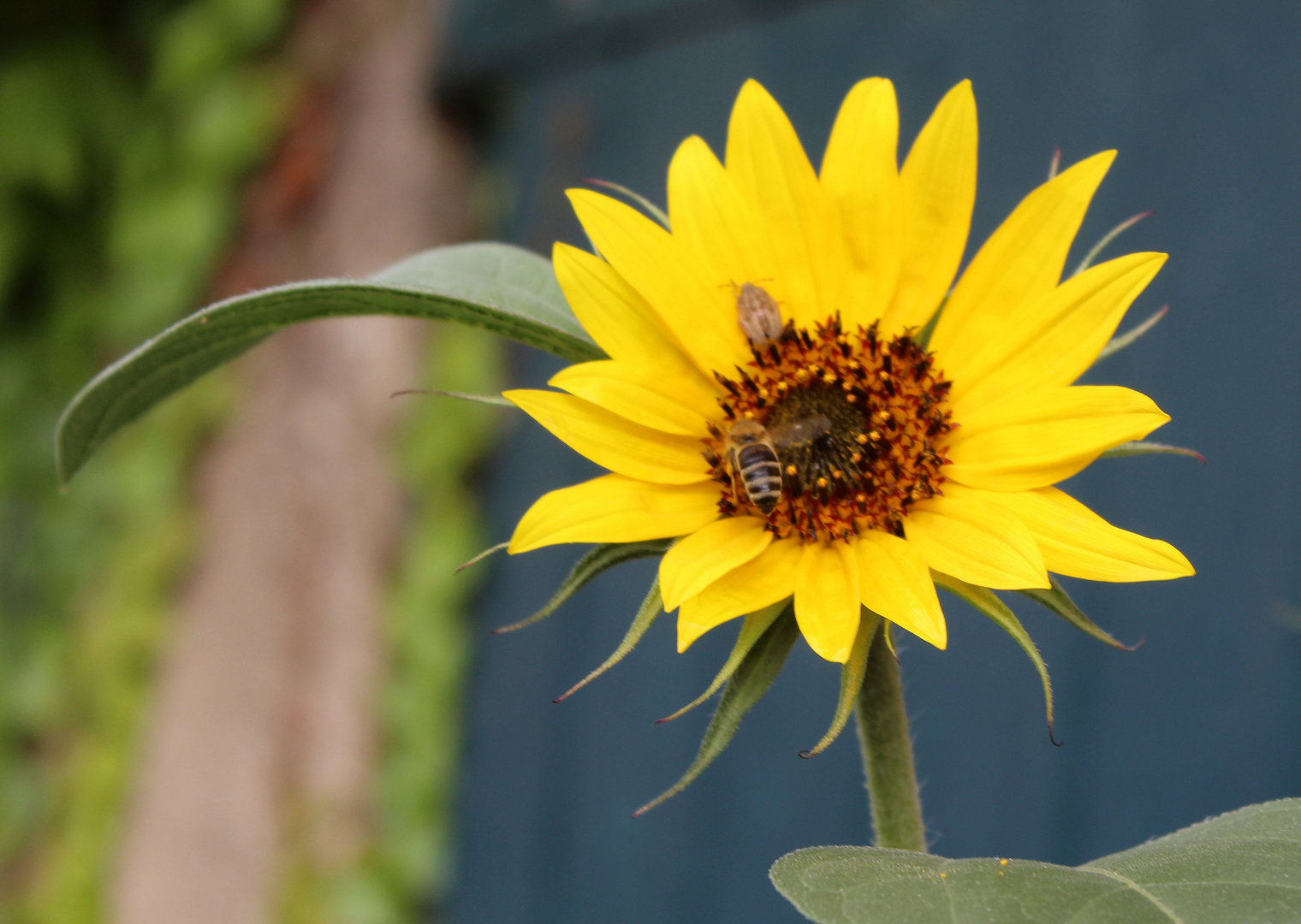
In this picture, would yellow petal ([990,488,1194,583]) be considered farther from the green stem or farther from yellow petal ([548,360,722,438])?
yellow petal ([548,360,722,438])

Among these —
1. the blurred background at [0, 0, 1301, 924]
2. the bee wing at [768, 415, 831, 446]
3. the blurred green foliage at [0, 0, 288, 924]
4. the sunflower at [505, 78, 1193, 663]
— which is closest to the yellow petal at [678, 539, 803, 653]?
the sunflower at [505, 78, 1193, 663]

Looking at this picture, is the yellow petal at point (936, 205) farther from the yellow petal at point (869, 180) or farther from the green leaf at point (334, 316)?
the green leaf at point (334, 316)

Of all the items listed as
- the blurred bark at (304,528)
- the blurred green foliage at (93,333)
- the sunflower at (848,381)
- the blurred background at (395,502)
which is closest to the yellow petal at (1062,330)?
the sunflower at (848,381)

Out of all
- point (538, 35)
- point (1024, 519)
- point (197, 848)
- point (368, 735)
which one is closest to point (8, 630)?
point (197, 848)

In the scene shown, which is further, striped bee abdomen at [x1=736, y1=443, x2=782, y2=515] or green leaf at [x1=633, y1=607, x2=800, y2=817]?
striped bee abdomen at [x1=736, y1=443, x2=782, y2=515]

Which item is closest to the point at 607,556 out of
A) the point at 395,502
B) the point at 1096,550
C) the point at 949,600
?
the point at 1096,550


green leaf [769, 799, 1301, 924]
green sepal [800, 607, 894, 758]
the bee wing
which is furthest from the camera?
the bee wing
